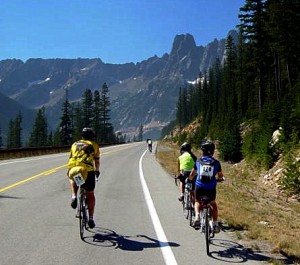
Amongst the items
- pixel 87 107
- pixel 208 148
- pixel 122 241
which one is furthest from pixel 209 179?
pixel 87 107

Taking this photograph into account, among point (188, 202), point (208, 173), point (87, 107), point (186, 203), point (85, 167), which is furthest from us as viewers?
point (87, 107)

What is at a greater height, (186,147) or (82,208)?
(186,147)

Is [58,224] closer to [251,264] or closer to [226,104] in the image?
[251,264]

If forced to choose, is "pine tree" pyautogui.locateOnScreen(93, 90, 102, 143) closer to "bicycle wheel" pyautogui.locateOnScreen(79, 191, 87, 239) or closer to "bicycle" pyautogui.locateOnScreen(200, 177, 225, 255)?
"bicycle wheel" pyautogui.locateOnScreen(79, 191, 87, 239)

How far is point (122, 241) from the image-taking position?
7703 millimetres

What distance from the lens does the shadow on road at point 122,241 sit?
7.36 meters

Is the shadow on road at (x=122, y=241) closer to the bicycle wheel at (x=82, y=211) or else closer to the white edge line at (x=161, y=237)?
the white edge line at (x=161, y=237)

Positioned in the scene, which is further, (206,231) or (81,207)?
(81,207)

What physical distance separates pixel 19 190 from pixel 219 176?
29.4 ft

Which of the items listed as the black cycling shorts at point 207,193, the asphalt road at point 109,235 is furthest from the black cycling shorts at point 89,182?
the black cycling shorts at point 207,193

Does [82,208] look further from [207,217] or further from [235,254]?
[235,254]

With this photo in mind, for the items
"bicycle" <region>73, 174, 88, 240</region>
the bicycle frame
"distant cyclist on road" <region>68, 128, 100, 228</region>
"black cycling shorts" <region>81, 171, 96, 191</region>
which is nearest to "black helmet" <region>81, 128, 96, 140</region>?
"distant cyclist on road" <region>68, 128, 100, 228</region>

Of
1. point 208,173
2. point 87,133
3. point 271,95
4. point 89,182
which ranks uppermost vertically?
point 271,95

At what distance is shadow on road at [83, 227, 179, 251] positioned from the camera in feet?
24.1
